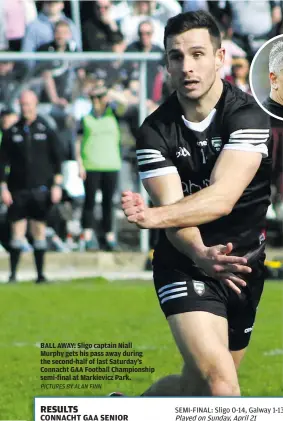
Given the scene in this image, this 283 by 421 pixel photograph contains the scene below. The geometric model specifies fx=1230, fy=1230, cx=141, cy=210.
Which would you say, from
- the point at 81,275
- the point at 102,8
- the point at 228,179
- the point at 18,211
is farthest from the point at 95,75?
the point at 228,179

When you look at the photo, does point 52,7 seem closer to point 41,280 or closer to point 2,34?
point 2,34

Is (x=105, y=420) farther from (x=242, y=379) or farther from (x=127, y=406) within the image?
(x=242, y=379)

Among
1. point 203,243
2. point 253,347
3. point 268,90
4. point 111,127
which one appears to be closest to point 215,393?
point 203,243

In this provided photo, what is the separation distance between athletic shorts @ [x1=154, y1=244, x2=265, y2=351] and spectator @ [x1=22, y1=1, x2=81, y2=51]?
12062 millimetres

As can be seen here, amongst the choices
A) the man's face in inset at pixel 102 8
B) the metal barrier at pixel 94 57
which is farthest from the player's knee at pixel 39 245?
the man's face in inset at pixel 102 8

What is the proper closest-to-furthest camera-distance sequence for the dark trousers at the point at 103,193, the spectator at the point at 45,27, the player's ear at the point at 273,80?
1. the player's ear at the point at 273,80
2. the dark trousers at the point at 103,193
3. the spectator at the point at 45,27

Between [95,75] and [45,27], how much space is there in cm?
103

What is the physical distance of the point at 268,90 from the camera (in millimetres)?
7598

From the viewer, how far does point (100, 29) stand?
18766 millimetres

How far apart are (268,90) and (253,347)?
151 inches

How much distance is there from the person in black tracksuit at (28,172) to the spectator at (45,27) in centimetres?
222

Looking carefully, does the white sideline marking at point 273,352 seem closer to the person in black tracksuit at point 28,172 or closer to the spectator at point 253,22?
the person in black tracksuit at point 28,172

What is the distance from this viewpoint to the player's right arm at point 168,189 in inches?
234

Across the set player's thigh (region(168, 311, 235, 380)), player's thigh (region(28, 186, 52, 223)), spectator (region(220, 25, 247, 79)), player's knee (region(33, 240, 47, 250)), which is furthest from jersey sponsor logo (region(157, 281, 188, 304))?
spectator (region(220, 25, 247, 79))
